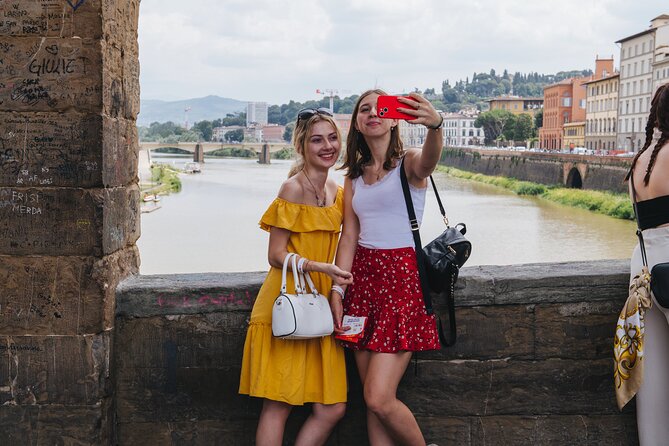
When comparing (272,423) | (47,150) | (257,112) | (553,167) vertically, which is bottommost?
(272,423)

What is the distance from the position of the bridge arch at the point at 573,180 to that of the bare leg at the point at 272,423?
33.8m

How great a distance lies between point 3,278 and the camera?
2.44 meters

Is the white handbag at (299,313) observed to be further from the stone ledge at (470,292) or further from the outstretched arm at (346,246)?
the stone ledge at (470,292)

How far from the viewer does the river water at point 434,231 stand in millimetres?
18188

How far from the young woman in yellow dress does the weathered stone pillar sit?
0.51 meters

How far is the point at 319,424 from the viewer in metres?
2.23

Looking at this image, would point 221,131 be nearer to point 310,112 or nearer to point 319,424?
point 310,112

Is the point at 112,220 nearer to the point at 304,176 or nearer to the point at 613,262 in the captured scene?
the point at 304,176

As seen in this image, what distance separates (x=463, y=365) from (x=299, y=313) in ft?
2.21

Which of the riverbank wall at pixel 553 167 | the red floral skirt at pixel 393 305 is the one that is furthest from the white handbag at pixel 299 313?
the riverbank wall at pixel 553 167

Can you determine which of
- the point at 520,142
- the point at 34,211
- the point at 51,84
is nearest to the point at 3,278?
the point at 34,211

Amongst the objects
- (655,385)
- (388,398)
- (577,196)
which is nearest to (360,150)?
(388,398)

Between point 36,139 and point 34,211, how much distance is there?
0.66 feet

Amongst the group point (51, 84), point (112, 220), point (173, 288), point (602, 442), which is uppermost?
point (51, 84)
